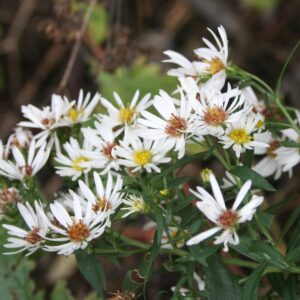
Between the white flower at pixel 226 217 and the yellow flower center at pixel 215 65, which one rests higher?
the yellow flower center at pixel 215 65

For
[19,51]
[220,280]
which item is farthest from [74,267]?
[220,280]

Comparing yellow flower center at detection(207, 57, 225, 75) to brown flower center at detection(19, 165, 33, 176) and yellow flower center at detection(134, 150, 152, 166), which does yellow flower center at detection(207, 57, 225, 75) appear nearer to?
yellow flower center at detection(134, 150, 152, 166)

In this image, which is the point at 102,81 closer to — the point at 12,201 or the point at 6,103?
the point at 6,103

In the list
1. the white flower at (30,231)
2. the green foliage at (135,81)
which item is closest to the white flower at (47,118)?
the white flower at (30,231)

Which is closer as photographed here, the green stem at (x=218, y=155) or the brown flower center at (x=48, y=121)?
the green stem at (x=218, y=155)

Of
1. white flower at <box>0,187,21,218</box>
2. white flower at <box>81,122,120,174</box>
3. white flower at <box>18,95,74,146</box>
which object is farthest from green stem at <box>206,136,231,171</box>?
white flower at <box>0,187,21,218</box>

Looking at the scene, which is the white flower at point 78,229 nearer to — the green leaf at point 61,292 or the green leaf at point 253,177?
the green leaf at point 253,177

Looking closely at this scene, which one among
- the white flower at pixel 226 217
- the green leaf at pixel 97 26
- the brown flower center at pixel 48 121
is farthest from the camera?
the green leaf at pixel 97 26
